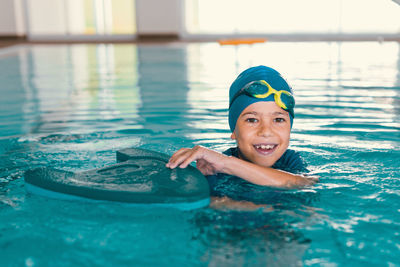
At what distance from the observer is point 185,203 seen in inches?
92.6

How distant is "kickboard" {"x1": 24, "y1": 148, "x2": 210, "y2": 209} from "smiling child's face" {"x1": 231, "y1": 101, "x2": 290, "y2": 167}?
34 centimetres

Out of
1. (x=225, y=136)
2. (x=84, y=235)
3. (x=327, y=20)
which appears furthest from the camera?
(x=327, y=20)

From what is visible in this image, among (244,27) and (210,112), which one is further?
(244,27)

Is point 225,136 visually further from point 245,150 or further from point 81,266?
point 81,266

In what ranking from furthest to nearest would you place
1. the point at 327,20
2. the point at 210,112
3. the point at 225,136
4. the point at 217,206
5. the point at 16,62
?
1. the point at 327,20
2. the point at 16,62
3. the point at 210,112
4. the point at 225,136
5. the point at 217,206

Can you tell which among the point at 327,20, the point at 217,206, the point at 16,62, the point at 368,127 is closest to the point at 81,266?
the point at 217,206

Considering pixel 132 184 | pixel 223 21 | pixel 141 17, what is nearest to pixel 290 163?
pixel 132 184

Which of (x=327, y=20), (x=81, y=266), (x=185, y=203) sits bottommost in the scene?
(x=81, y=266)

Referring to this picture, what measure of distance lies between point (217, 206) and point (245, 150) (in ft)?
1.40

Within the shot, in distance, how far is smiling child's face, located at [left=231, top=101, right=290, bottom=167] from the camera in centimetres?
266

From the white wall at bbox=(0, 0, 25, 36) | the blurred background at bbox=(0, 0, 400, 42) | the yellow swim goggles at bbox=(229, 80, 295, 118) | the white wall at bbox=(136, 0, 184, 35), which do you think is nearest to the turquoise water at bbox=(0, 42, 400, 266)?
the yellow swim goggles at bbox=(229, 80, 295, 118)

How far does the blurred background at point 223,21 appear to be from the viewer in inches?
849

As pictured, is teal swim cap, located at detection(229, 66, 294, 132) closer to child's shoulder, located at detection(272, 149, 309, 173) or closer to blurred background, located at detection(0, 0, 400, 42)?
child's shoulder, located at detection(272, 149, 309, 173)

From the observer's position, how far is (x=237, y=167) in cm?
256
